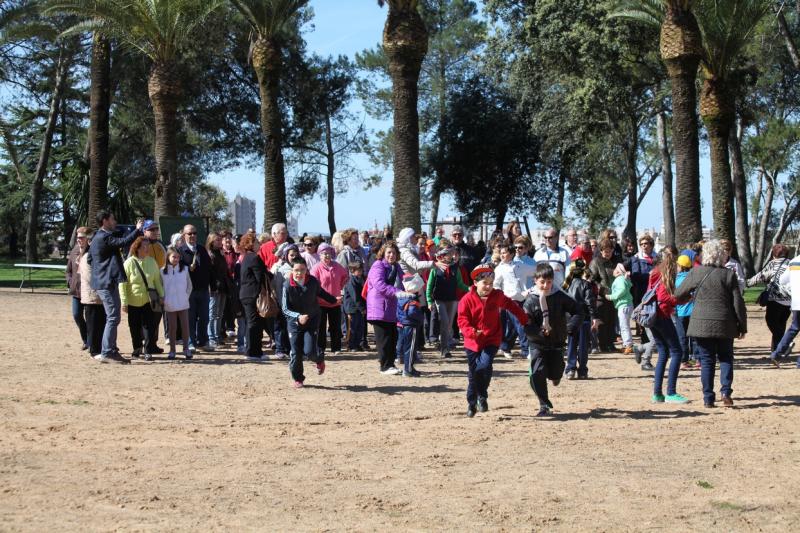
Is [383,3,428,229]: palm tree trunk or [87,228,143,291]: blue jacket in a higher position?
[383,3,428,229]: palm tree trunk

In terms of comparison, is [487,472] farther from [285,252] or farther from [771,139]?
[771,139]

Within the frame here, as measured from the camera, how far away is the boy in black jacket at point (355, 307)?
15.9 m

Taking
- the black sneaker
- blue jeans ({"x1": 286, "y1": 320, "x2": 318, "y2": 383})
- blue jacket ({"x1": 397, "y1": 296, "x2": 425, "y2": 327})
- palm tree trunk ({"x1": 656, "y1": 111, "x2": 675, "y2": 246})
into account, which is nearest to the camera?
the black sneaker

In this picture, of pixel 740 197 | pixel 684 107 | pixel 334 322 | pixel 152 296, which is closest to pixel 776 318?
pixel 334 322

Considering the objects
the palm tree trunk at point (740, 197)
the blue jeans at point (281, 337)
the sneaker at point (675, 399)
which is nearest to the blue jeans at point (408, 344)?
the blue jeans at point (281, 337)

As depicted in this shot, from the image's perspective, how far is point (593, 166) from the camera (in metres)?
44.3

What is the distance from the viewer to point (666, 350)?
1139cm

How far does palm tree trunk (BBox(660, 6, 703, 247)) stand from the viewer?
72.4ft

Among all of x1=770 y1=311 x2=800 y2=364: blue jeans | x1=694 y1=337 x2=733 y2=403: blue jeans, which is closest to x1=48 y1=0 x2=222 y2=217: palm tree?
x1=770 y1=311 x2=800 y2=364: blue jeans

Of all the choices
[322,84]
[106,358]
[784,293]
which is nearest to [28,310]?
[106,358]

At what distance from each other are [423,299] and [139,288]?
4622 mm

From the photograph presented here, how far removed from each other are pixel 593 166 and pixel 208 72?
18.4 meters

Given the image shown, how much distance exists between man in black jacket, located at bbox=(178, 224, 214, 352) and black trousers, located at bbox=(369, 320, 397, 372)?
3521mm

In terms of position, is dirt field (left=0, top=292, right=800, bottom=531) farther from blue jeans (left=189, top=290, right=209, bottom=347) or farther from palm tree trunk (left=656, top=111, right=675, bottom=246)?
palm tree trunk (left=656, top=111, right=675, bottom=246)
